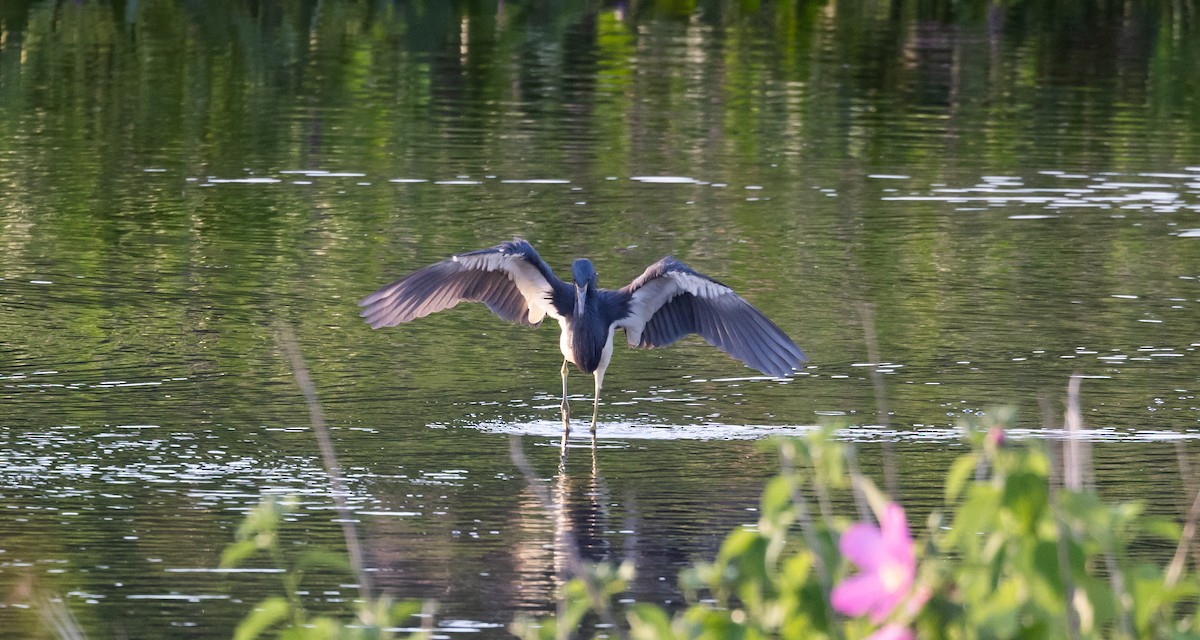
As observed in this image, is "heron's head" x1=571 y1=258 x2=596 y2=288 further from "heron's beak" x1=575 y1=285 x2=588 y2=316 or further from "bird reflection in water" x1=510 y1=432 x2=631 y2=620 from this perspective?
"bird reflection in water" x1=510 y1=432 x2=631 y2=620

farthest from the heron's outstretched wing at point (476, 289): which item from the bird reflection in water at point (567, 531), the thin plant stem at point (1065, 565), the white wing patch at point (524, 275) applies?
the thin plant stem at point (1065, 565)

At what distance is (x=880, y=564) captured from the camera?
3.22 meters

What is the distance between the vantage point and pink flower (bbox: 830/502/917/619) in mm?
3178

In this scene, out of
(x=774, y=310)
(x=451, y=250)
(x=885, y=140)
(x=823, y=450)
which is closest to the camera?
(x=823, y=450)

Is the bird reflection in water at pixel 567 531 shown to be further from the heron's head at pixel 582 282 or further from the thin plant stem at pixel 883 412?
the thin plant stem at pixel 883 412

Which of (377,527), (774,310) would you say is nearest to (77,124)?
(774,310)

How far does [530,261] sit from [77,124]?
A: 11601 millimetres

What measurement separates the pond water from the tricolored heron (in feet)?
1.02

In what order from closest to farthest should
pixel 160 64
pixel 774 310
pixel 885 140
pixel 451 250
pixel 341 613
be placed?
pixel 341 613 → pixel 774 310 → pixel 451 250 → pixel 885 140 → pixel 160 64

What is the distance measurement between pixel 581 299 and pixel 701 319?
30.2 inches

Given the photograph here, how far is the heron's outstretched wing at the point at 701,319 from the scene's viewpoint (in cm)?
958

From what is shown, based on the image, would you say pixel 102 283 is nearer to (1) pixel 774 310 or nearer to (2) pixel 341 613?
(1) pixel 774 310

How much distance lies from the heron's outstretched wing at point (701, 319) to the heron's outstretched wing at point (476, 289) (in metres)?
0.40

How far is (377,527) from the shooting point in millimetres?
7621
